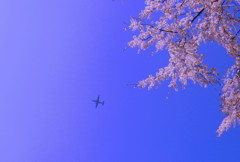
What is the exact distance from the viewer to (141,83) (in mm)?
8312

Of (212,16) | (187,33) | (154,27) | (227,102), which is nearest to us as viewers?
(212,16)

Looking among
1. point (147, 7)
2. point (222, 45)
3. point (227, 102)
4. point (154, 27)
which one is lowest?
point (227, 102)

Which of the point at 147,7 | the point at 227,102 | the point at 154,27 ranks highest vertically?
the point at 147,7

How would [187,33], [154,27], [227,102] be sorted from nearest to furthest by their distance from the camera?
[187,33] < [154,27] < [227,102]

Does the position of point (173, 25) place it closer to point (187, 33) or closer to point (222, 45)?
point (187, 33)

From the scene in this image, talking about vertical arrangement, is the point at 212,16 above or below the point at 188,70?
above

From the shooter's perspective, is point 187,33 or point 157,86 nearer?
point 187,33

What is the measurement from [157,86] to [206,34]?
1.99 metres

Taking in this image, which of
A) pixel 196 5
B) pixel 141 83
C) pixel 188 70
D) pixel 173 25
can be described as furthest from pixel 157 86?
pixel 196 5

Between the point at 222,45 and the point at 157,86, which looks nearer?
the point at 222,45

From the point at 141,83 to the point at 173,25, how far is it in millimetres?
1809

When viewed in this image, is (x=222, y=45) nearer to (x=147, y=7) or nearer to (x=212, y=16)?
(x=212, y=16)

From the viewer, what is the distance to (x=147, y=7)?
8.06 m

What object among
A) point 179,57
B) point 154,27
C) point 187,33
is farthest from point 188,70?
point 154,27
